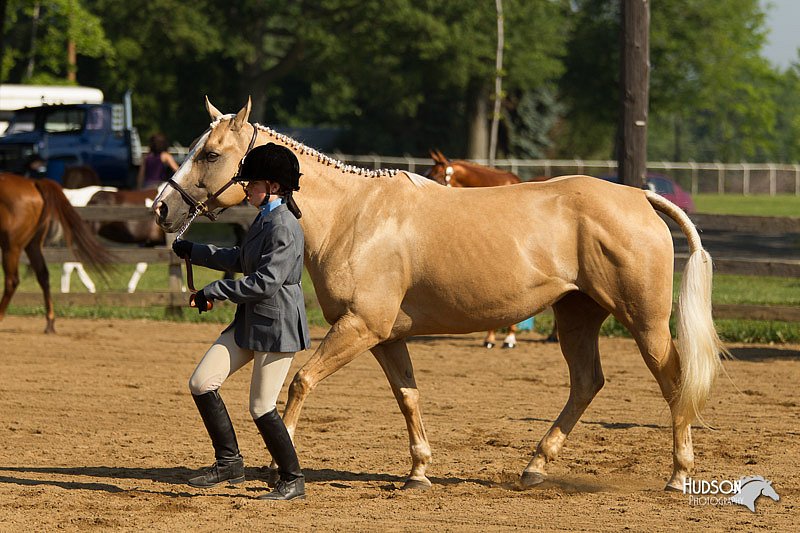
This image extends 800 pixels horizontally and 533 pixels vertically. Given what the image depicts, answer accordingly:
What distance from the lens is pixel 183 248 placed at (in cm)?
589

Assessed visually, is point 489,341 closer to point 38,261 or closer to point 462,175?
point 462,175

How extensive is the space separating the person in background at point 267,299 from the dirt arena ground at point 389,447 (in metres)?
0.45

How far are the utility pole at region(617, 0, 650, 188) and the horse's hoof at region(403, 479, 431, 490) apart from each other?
6.05 meters

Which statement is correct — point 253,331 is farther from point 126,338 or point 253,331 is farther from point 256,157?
point 126,338

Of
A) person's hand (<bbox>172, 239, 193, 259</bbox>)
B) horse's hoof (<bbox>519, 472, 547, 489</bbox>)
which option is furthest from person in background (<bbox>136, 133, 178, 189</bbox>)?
horse's hoof (<bbox>519, 472, 547, 489</bbox>)

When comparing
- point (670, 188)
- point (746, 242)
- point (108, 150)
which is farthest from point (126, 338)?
point (670, 188)

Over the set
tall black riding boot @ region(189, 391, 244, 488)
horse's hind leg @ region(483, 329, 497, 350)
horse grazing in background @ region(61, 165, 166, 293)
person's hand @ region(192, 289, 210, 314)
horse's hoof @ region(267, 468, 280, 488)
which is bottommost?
horse's hind leg @ region(483, 329, 497, 350)

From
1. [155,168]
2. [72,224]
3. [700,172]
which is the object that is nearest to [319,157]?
[72,224]

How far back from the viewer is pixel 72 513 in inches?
226

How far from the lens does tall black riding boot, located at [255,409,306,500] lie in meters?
5.86

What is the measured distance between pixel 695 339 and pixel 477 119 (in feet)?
150

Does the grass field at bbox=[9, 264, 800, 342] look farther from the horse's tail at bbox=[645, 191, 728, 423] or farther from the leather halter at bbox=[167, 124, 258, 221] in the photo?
the leather halter at bbox=[167, 124, 258, 221]

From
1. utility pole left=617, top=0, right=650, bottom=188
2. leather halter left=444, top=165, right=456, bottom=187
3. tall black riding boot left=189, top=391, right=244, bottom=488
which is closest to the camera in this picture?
tall black riding boot left=189, top=391, right=244, bottom=488

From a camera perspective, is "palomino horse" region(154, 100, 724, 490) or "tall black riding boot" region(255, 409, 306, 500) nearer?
"tall black riding boot" region(255, 409, 306, 500)
